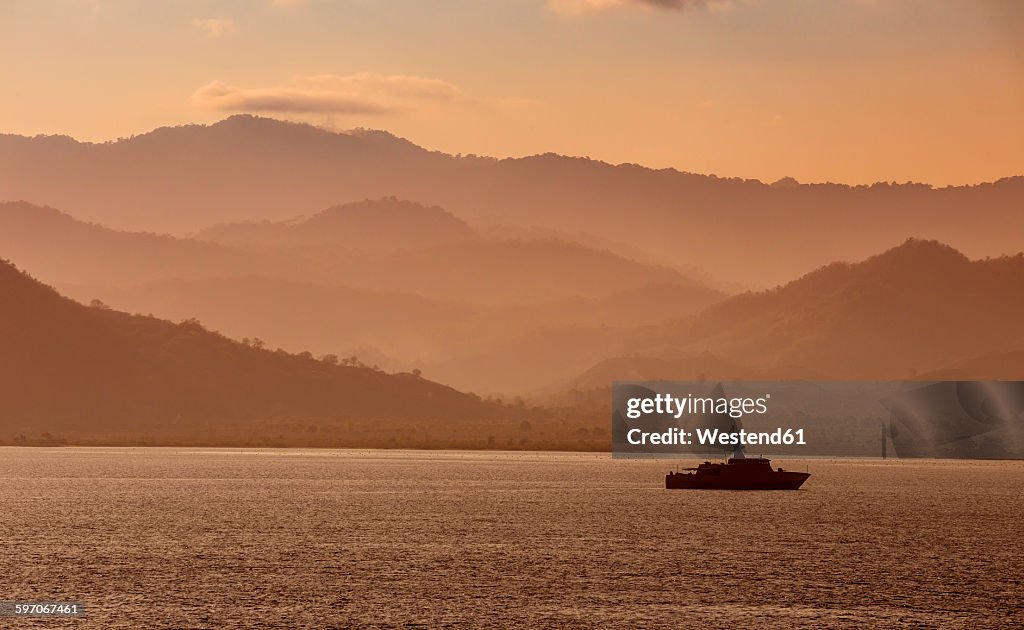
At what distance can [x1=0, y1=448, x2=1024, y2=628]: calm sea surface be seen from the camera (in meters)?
79.2

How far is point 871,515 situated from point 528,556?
215 ft

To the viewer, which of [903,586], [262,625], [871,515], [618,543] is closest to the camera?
[262,625]

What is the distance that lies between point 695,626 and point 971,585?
1062 inches

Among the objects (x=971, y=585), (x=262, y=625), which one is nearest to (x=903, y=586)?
(x=971, y=585)

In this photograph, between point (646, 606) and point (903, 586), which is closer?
point (646, 606)

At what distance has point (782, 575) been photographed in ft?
322

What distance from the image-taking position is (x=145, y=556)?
348 feet

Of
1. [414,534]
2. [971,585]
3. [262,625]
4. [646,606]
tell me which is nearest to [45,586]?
[262,625]

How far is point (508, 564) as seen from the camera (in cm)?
10281

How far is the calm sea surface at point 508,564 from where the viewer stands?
7919cm

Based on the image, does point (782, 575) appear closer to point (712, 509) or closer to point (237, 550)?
point (237, 550)

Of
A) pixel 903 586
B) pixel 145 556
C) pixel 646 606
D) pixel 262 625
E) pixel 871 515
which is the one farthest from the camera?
pixel 871 515

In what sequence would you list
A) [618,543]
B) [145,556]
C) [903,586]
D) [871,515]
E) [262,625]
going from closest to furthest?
[262,625]
[903,586]
[145,556]
[618,543]
[871,515]

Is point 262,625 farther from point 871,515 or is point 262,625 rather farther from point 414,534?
point 871,515
